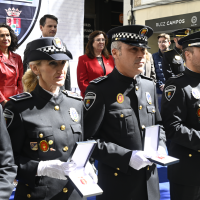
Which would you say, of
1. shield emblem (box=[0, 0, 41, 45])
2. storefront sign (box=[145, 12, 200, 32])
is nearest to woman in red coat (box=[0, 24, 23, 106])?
shield emblem (box=[0, 0, 41, 45])

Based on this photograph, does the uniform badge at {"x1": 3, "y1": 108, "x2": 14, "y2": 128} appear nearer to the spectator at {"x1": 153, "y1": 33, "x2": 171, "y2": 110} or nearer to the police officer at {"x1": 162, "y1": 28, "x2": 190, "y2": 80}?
the police officer at {"x1": 162, "y1": 28, "x2": 190, "y2": 80}

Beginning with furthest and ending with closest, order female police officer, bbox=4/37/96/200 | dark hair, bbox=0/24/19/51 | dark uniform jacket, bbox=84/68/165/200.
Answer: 1. dark hair, bbox=0/24/19/51
2. dark uniform jacket, bbox=84/68/165/200
3. female police officer, bbox=4/37/96/200

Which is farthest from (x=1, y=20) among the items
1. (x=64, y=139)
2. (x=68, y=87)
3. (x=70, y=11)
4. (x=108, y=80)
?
(x=64, y=139)

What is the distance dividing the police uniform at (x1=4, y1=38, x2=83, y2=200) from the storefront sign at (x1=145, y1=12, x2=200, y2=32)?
8.15 metres

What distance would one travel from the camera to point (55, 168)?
1831mm

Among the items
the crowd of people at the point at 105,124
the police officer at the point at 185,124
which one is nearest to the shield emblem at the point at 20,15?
the crowd of people at the point at 105,124

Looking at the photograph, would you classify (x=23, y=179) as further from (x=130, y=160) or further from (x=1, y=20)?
(x=1, y=20)

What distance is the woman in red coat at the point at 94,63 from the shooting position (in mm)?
4883

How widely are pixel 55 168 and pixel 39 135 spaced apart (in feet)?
0.74

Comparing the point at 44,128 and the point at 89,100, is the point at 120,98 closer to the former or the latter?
the point at 89,100

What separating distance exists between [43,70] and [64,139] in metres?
0.45

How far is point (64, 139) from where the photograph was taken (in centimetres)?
200

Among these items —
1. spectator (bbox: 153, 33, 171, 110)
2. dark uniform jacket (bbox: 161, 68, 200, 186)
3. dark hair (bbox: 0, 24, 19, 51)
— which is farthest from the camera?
spectator (bbox: 153, 33, 171, 110)

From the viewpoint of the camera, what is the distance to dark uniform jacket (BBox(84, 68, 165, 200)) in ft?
7.33
